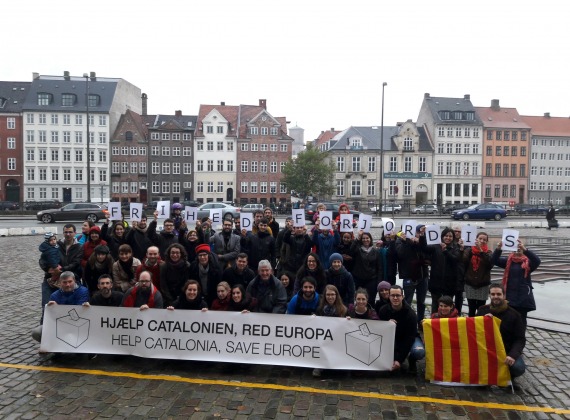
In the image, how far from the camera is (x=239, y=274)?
312 inches

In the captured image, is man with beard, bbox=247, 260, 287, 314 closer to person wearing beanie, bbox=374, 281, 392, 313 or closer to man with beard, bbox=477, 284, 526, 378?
person wearing beanie, bbox=374, 281, 392, 313

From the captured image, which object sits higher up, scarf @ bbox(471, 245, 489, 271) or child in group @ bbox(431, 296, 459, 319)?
scarf @ bbox(471, 245, 489, 271)

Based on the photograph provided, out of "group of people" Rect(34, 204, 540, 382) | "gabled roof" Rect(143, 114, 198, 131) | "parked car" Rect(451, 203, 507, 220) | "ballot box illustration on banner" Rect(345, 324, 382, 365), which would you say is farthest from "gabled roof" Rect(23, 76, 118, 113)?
"ballot box illustration on banner" Rect(345, 324, 382, 365)

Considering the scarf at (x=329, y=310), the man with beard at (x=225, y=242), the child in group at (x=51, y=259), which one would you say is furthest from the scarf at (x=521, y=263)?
the child in group at (x=51, y=259)

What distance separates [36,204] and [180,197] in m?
20.5

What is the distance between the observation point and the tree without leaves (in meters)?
59.0

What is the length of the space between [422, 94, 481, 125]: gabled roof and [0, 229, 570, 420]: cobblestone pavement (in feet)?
226

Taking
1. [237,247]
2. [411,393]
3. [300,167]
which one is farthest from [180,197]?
[411,393]

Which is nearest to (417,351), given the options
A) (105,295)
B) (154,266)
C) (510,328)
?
A: (510,328)

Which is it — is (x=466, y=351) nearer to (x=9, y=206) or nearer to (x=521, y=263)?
(x=521, y=263)

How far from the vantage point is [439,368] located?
650 cm

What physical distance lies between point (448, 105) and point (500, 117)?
8.90 metres

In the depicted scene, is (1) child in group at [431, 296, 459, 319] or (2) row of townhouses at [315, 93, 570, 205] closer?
(1) child in group at [431, 296, 459, 319]

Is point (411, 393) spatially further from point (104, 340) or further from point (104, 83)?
point (104, 83)
